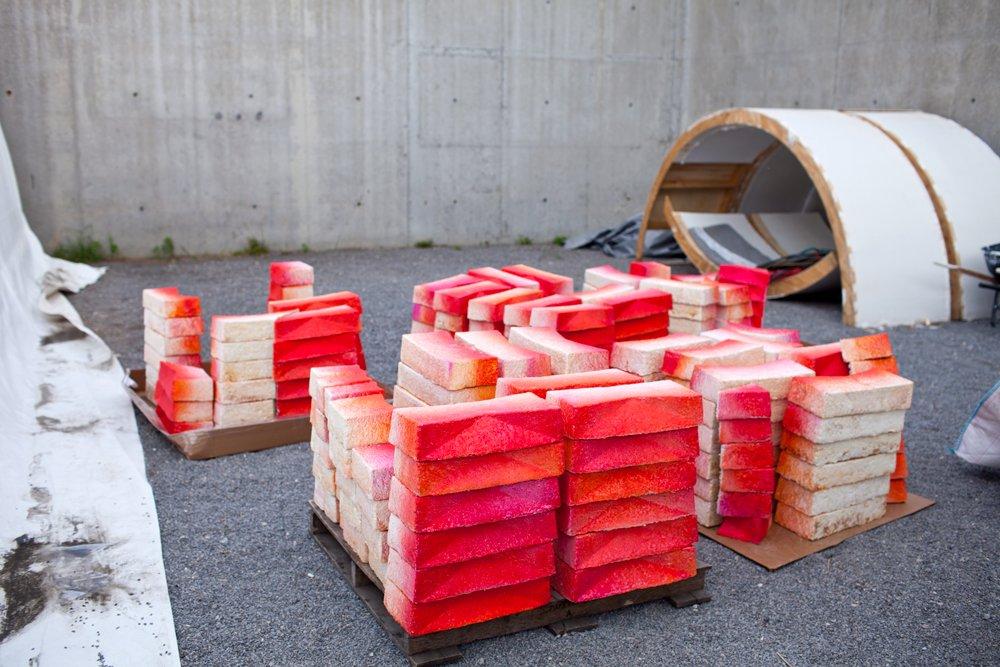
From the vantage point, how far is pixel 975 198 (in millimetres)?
8039

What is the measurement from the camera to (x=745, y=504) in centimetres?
390

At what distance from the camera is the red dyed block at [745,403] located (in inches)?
148

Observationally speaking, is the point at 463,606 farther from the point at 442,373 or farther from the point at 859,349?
the point at 859,349

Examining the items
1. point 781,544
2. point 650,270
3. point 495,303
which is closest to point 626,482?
point 781,544

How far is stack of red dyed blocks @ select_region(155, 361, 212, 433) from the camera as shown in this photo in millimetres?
4906

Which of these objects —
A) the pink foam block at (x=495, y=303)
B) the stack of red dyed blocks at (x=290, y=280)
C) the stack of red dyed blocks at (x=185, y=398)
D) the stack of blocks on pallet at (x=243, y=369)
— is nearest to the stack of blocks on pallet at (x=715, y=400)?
the pink foam block at (x=495, y=303)

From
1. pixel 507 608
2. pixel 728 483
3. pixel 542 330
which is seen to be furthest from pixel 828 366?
pixel 507 608

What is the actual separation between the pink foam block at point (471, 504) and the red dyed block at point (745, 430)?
1039 millimetres

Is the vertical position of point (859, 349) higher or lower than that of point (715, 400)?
higher

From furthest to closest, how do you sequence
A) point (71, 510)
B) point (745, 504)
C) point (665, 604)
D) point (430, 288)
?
1. point (430, 288)
2. point (71, 510)
3. point (745, 504)
4. point (665, 604)

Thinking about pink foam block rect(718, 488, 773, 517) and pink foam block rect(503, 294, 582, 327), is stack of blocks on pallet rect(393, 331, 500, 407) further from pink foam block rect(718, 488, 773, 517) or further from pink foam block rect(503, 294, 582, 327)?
pink foam block rect(718, 488, 773, 517)

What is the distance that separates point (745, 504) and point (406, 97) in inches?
344

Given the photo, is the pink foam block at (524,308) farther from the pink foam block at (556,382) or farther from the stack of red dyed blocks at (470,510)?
the stack of red dyed blocks at (470,510)

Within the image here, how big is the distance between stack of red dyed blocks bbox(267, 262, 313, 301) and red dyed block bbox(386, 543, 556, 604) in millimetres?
3099
